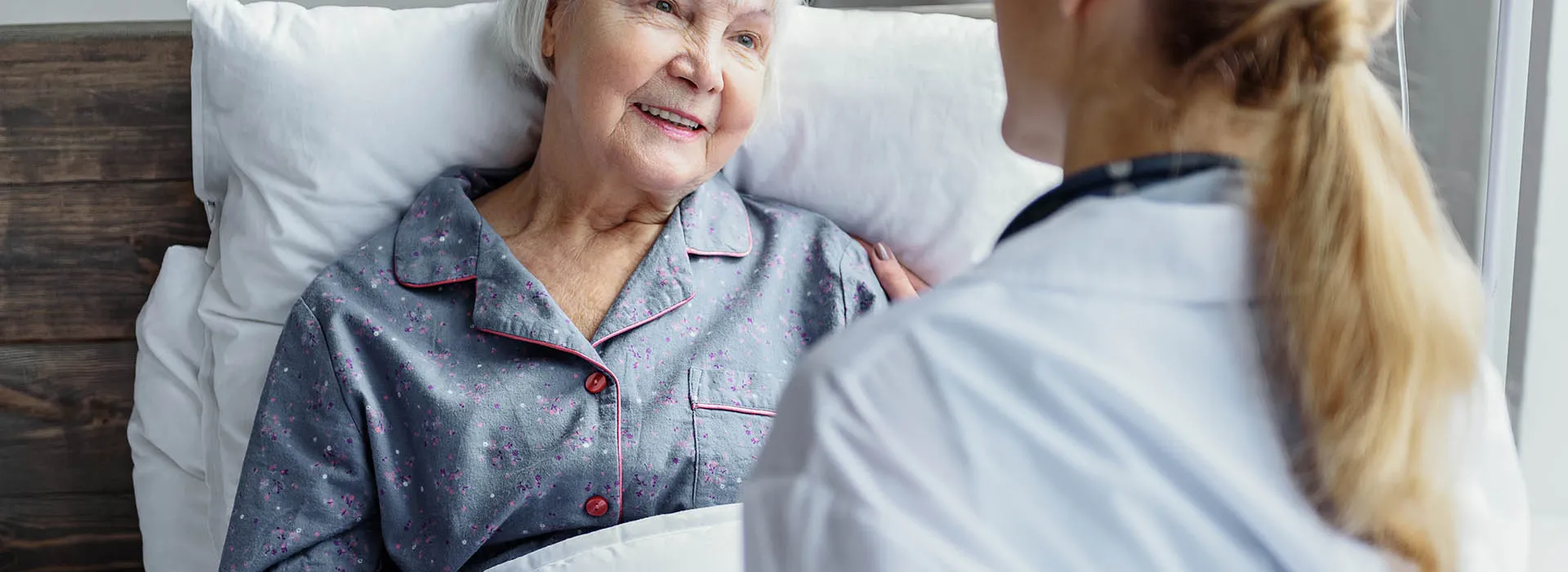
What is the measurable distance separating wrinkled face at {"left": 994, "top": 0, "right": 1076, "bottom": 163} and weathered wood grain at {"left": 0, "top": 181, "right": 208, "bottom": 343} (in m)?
1.09

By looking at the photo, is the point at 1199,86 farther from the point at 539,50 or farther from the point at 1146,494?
the point at 539,50

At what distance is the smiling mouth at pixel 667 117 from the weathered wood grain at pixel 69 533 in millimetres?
797

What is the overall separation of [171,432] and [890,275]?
2.73ft

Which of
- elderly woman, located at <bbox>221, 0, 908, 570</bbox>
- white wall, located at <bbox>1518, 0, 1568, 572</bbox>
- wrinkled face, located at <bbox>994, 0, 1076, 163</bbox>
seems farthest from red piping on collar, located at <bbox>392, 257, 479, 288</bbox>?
white wall, located at <bbox>1518, 0, 1568, 572</bbox>

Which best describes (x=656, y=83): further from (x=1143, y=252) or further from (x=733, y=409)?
(x=1143, y=252)

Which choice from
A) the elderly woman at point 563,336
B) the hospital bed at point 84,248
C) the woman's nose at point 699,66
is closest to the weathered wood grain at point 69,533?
the hospital bed at point 84,248

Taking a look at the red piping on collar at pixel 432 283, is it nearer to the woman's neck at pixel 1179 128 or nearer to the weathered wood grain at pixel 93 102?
the weathered wood grain at pixel 93 102

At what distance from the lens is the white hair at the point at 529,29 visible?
1.25 metres

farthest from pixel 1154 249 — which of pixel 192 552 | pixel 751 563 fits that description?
pixel 192 552

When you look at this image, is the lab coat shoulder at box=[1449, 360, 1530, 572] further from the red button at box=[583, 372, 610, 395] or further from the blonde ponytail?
the red button at box=[583, 372, 610, 395]

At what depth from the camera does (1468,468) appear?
66cm

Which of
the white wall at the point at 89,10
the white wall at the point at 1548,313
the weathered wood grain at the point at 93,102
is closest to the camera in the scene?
the white wall at the point at 1548,313

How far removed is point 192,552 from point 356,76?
57 cm

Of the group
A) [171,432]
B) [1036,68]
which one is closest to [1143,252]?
[1036,68]
